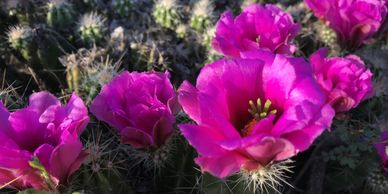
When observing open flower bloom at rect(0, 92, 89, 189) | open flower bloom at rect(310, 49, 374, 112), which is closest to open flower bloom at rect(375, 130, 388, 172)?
open flower bloom at rect(310, 49, 374, 112)

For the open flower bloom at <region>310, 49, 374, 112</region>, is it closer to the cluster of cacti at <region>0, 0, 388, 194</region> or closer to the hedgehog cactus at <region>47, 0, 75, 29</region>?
the cluster of cacti at <region>0, 0, 388, 194</region>

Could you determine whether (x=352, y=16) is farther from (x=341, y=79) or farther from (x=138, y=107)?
(x=138, y=107)

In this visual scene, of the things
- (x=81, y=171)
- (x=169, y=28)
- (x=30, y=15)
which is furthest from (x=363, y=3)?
(x=30, y=15)

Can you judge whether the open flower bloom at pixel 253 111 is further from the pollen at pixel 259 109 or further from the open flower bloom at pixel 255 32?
the open flower bloom at pixel 255 32

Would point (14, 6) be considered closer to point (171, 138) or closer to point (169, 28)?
point (169, 28)

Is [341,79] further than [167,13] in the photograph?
No

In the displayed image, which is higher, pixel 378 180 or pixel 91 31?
pixel 91 31

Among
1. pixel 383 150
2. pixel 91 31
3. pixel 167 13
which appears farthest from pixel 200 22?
pixel 383 150

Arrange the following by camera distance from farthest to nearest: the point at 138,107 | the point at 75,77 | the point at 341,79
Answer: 1. the point at 75,77
2. the point at 341,79
3. the point at 138,107
